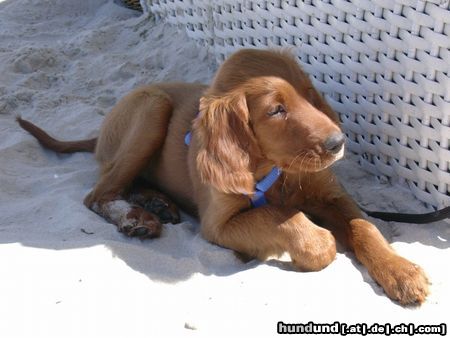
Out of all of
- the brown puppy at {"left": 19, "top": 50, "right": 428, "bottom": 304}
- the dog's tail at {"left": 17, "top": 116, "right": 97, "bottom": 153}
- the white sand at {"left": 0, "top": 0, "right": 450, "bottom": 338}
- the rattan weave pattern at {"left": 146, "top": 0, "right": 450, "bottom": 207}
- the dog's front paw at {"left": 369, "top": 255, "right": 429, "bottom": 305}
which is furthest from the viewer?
the dog's tail at {"left": 17, "top": 116, "right": 97, "bottom": 153}

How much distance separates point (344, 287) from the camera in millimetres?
2553

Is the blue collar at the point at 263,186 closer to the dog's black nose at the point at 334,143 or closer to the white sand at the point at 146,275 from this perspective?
the white sand at the point at 146,275

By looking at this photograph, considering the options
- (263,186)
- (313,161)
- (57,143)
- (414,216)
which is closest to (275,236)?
(263,186)

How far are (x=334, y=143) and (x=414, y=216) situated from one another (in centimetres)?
75

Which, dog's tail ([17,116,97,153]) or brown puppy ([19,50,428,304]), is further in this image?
dog's tail ([17,116,97,153])

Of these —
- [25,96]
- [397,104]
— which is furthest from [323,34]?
[25,96]

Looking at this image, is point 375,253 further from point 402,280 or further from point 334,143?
point 334,143

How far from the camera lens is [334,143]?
99.0 inches

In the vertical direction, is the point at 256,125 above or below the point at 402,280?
Answer: above

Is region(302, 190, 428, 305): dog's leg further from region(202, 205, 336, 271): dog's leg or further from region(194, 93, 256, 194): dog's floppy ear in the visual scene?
region(194, 93, 256, 194): dog's floppy ear

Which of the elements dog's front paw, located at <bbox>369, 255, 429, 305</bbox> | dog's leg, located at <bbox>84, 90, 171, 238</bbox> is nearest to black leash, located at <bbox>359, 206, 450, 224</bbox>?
dog's front paw, located at <bbox>369, 255, 429, 305</bbox>

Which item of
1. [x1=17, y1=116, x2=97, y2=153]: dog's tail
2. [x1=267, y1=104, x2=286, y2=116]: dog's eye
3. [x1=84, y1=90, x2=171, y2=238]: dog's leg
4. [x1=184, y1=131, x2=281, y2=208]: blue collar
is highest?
[x1=267, y1=104, x2=286, y2=116]: dog's eye

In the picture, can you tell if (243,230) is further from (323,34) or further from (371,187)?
(323,34)

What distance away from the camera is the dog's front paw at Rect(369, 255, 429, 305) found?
8.11 feet
